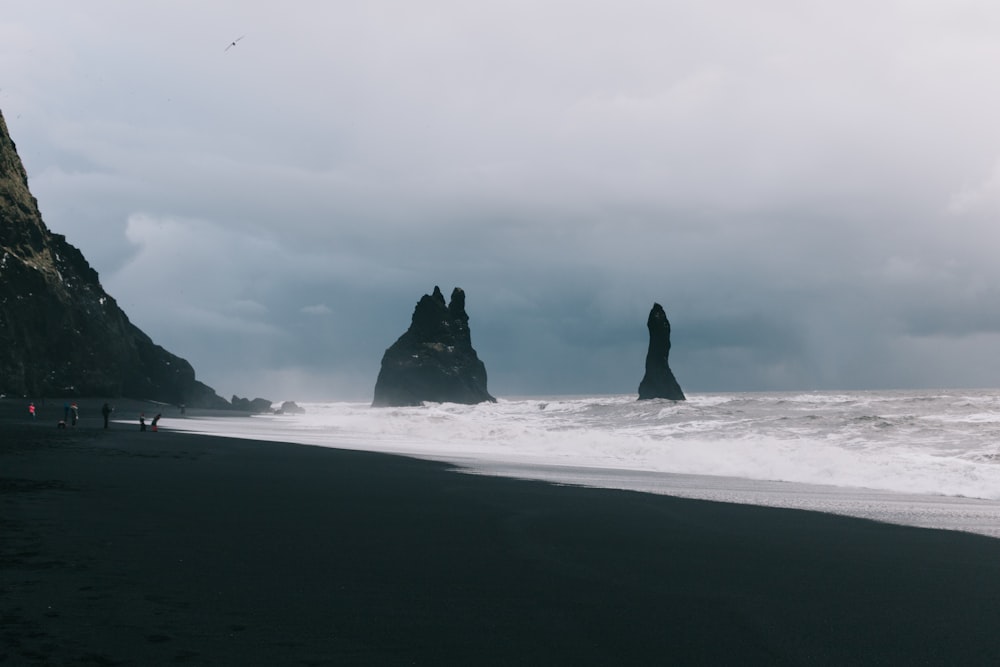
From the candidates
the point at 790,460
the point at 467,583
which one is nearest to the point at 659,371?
the point at 790,460

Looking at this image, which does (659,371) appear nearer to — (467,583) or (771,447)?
(771,447)

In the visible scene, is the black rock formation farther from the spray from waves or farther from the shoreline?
the shoreline

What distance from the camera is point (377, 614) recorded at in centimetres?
675

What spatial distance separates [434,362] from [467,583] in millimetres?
132739

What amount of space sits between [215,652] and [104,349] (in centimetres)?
9422

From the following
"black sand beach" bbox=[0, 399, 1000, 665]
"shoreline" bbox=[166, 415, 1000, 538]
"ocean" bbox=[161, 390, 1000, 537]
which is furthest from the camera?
"ocean" bbox=[161, 390, 1000, 537]

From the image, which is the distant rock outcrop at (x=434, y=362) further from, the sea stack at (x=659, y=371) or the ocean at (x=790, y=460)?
the ocean at (x=790, y=460)

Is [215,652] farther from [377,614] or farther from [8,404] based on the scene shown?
[8,404]

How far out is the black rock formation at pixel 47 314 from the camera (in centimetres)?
7362

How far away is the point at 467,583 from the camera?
806cm

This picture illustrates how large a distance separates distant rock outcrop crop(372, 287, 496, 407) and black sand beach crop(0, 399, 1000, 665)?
12362 cm

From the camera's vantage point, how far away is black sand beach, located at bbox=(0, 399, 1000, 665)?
19.4 ft

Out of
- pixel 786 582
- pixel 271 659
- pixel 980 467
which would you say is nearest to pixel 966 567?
pixel 786 582

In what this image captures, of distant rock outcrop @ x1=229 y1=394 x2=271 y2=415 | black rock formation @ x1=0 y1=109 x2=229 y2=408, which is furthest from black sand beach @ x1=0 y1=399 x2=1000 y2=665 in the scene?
distant rock outcrop @ x1=229 y1=394 x2=271 y2=415
